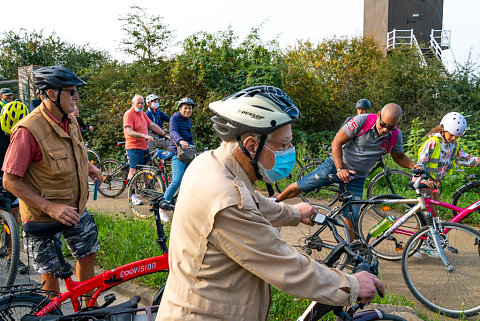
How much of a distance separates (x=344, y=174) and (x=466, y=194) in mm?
2905

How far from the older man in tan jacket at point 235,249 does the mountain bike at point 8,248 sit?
316cm

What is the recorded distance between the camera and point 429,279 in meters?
4.18

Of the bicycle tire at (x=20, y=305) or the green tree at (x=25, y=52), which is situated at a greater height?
the green tree at (x=25, y=52)

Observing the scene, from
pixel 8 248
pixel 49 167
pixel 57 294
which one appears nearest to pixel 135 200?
pixel 8 248

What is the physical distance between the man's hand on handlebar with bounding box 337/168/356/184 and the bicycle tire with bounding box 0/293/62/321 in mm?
3209

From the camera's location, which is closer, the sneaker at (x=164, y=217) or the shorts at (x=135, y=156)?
the sneaker at (x=164, y=217)

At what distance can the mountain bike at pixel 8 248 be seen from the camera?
412 centimetres

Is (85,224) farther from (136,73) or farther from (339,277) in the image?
(136,73)

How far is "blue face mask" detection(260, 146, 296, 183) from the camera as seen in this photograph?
183 cm

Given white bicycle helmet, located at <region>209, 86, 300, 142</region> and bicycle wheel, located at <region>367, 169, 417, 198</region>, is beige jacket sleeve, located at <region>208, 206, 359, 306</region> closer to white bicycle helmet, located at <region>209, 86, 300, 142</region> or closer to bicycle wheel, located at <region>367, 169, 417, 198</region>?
white bicycle helmet, located at <region>209, 86, 300, 142</region>

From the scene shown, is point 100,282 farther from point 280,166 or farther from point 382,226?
point 382,226

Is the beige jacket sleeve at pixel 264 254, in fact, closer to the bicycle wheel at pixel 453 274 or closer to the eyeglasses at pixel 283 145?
the eyeglasses at pixel 283 145

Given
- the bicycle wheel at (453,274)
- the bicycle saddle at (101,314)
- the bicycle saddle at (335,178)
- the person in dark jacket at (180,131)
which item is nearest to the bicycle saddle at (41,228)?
the bicycle saddle at (101,314)

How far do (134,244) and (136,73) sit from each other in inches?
373
